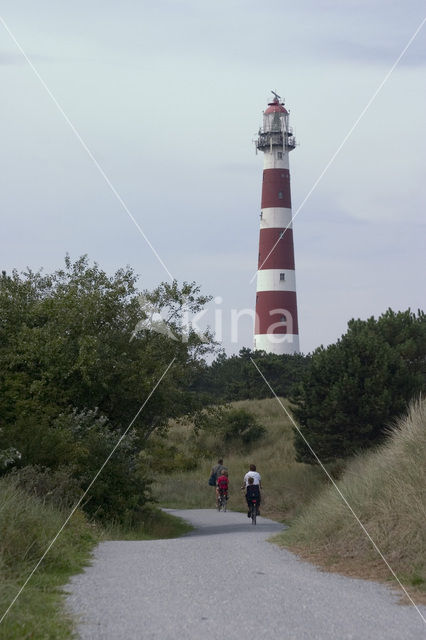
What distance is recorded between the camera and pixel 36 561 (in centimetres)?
1042

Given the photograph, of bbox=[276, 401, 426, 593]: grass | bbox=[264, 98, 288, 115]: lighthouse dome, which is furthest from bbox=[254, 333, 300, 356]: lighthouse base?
bbox=[276, 401, 426, 593]: grass

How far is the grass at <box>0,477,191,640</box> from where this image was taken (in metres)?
7.04

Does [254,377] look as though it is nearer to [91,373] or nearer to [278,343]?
[278,343]

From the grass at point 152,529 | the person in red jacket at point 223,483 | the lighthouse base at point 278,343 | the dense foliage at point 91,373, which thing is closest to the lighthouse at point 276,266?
the lighthouse base at point 278,343

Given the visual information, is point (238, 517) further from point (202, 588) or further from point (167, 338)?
point (202, 588)

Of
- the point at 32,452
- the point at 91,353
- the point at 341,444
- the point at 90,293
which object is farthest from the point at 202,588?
the point at 341,444

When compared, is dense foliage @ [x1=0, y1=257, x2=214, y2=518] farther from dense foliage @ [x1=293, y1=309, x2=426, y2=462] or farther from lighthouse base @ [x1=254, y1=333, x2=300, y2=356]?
lighthouse base @ [x1=254, y1=333, x2=300, y2=356]

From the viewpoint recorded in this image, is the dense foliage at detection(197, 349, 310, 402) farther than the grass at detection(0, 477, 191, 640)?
Yes

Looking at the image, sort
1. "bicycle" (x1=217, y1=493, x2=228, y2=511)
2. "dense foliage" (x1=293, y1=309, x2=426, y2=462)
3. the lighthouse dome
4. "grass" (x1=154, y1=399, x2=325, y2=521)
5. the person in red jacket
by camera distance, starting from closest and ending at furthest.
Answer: the person in red jacket, "bicycle" (x1=217, y1=493, x2=228, y2=511), "grass" (x1=154, y1=399, x2=325, y2=521), "dense foliage" (x1=293, y1=309, x2=426, y2=462), the lighthouse dome

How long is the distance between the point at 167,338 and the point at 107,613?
66.7 feet

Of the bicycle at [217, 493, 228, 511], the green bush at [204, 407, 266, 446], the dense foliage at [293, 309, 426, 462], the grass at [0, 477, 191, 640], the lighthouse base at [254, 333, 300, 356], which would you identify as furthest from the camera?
the lighthouse base at [254, 333, 300, 356]

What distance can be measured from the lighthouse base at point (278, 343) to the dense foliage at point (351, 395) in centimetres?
1749

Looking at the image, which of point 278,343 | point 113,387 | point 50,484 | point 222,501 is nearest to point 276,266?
point 278,343

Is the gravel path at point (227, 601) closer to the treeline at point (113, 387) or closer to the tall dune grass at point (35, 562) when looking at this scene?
the tall dune grass at point (35, 562)
